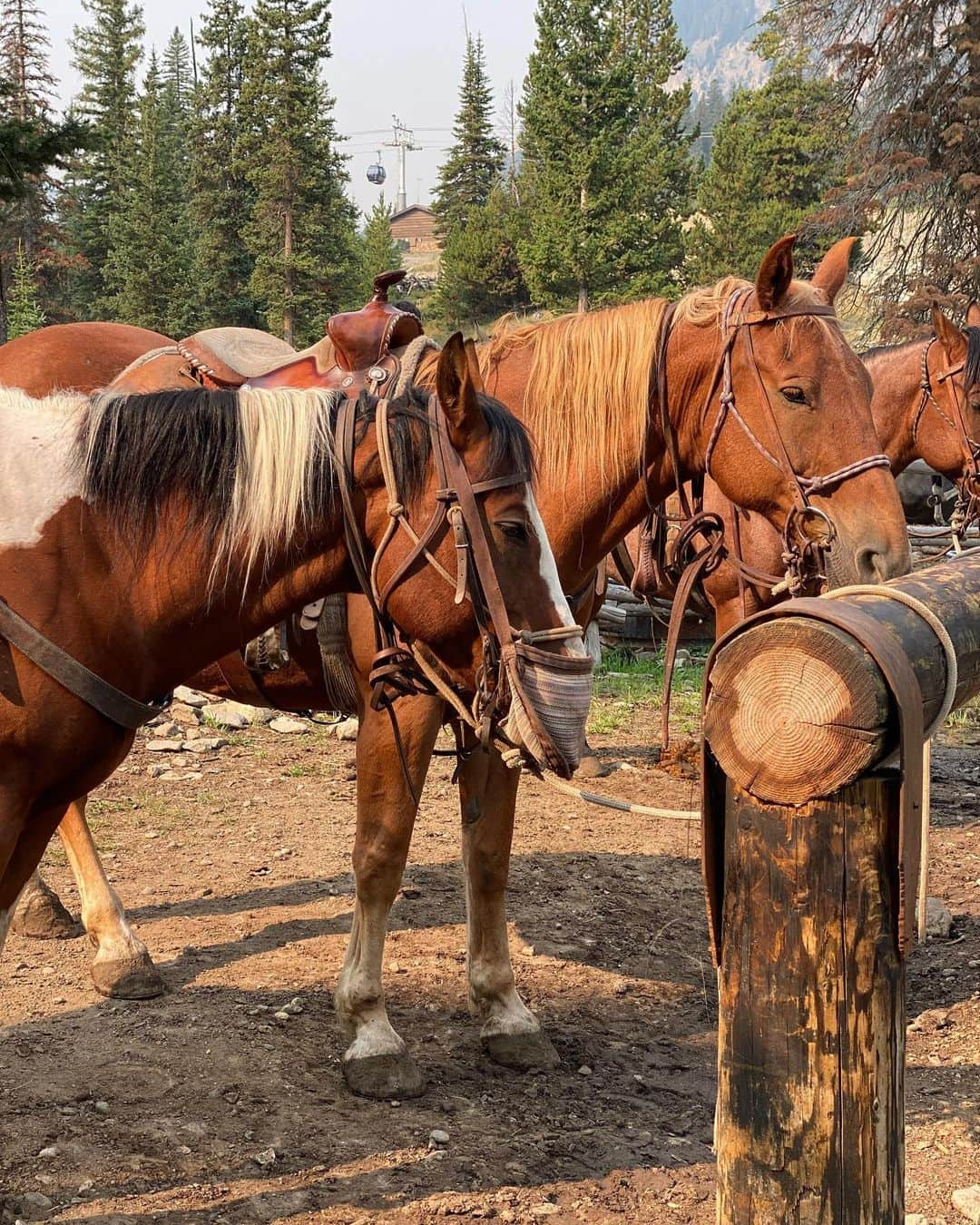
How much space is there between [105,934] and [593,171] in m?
32.8

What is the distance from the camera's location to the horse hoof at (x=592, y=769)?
259 inches

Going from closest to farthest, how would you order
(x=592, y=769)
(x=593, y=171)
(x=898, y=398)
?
(x=898, y=398) → (x=592, y=769) → (x=593, y=171)

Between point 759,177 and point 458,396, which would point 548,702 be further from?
point 759,177

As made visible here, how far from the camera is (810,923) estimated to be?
1.46m

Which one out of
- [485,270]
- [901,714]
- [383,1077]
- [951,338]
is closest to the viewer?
[901,714]

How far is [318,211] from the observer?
112 feet

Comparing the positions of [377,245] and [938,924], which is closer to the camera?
[938,924]

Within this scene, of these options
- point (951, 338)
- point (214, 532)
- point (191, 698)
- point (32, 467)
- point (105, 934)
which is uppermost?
point (951, 338)

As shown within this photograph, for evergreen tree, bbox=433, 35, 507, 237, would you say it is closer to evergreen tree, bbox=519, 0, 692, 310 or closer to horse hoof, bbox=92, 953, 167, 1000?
evergreen tree, bbox=519, 0, 692, 310

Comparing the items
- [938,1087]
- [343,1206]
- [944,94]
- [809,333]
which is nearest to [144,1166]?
[343,1206]

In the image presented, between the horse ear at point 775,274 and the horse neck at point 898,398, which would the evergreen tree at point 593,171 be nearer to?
the horse neck at point 898,398

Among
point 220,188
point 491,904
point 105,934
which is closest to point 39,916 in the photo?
point 105,934

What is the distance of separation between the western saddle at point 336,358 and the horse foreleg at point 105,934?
5.06 feet

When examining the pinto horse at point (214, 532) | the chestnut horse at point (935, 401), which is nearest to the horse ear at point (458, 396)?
the pinto horse at point (214, 532)
